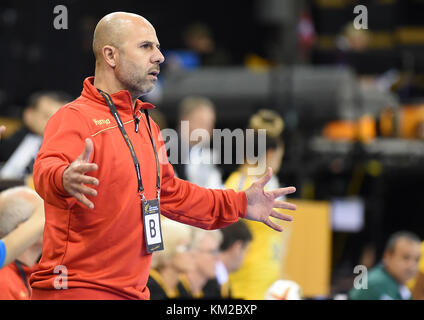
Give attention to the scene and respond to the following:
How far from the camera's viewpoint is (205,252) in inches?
193

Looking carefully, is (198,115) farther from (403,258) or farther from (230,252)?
(403,258)

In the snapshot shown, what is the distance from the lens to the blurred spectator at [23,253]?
344cm

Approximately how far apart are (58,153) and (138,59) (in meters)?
0.46

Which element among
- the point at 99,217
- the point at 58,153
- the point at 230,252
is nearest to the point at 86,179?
the point at 58,153

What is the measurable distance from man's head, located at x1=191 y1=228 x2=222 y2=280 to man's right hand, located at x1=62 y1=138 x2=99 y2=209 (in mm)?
2374

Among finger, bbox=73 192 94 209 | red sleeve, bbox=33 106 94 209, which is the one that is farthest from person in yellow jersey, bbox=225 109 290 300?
finger, bbox=73 192 94 209

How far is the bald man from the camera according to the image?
2701 millimetres

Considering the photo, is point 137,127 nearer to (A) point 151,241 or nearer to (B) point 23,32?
(A) point 151,241

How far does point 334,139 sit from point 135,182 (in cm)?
607

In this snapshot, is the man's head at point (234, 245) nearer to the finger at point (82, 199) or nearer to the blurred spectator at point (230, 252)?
the blurred spectator at point (230, 252)

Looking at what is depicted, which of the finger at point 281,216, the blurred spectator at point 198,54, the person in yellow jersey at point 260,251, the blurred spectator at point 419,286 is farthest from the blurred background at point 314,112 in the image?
the finger at point 281,216

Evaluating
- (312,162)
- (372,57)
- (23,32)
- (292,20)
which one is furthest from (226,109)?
(292,20)

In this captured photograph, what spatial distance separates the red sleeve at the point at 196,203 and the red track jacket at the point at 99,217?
0.73ft

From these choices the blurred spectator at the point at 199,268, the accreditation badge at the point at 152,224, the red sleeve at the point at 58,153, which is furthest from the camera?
the blurred spectator at the point at 199,268
